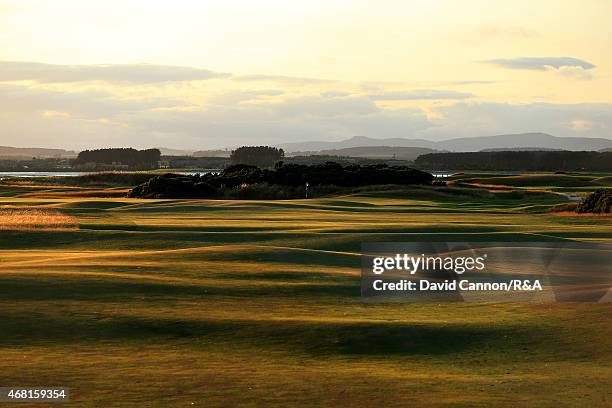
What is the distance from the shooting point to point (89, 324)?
59.6ft

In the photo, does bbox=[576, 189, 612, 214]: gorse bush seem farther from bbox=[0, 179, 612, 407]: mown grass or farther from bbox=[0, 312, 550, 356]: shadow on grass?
bbox=[0, 312, 550, 356]: shadow on grass

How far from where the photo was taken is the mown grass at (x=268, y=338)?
1330 cm

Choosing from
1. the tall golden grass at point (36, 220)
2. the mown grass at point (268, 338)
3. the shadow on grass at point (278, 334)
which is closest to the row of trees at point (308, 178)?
the tall golden grass at point (36, 220)

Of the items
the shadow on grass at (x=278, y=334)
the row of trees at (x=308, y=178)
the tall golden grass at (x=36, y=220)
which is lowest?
the shadow on grass at (x=278, y=334)

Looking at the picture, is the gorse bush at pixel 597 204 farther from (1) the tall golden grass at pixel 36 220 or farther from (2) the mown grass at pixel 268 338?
(2) the mown grass at pixel 268 338

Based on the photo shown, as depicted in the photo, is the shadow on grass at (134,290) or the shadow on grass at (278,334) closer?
the shadow on grass at (278,334)

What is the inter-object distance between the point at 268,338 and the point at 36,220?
31572 mm

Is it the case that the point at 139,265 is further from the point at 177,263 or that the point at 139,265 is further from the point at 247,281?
the point at 247,281

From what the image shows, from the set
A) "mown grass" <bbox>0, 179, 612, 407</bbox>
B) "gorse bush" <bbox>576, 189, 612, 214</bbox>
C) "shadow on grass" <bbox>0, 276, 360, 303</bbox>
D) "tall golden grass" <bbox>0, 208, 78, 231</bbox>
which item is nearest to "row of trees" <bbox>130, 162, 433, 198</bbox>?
"gorse bush" <bbox>576, 189, 612, 214</bbox>

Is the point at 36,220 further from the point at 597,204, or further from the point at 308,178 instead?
the point at 308,178

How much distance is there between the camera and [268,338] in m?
17.4

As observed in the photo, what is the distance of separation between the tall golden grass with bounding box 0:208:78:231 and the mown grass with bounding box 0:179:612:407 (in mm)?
11429

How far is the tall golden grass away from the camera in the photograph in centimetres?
4334

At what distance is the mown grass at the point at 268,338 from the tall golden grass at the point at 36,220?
37.5 ft
